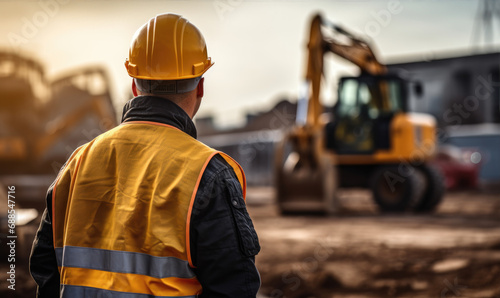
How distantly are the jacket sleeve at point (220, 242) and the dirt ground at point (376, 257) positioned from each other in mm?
3590

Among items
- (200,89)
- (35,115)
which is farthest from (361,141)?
(35,115)

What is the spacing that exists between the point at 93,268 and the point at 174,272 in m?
0.26

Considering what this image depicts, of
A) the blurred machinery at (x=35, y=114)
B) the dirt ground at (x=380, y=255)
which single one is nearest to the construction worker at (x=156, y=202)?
the dirt ground at (x=380, y=255)

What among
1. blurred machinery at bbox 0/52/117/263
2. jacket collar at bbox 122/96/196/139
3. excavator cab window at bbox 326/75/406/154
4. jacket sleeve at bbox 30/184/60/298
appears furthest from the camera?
blurred machinery at bbox 0/52/117/263

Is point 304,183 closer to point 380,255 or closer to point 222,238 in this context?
point 380,255

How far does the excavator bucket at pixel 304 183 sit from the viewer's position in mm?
10352

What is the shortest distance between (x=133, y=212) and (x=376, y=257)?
5621 millimetres

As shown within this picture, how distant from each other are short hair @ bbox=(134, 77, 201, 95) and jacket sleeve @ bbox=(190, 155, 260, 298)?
29 centimetres

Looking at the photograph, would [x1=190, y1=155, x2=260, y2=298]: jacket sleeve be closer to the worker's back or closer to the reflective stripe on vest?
the worker's back

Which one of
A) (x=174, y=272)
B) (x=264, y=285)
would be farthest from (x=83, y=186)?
(x=264, y=285)

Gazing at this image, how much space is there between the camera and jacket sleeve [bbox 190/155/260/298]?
4.67ft

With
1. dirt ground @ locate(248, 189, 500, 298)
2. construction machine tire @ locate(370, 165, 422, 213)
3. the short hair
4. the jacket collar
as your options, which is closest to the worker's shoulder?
the jacket collar

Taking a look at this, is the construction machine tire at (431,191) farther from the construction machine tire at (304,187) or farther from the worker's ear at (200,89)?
the worker's ear at (200,89)

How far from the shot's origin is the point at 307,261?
6414 millimetres
